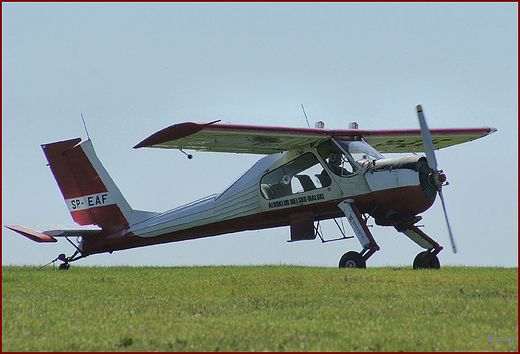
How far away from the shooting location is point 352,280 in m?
11.9

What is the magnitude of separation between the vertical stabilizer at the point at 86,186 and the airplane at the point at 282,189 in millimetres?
30

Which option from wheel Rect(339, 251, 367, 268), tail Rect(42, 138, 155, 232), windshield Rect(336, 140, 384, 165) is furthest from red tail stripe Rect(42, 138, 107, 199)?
wheel Rect(339, 251, 367, 268)

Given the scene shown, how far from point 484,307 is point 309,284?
3.52 m

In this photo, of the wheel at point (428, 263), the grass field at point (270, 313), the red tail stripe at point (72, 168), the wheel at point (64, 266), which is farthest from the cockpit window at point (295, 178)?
the wheel at point (64, 266)

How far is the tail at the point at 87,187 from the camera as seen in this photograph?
18891 mm

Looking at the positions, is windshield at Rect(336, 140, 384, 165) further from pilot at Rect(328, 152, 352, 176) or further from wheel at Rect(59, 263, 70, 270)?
wheel at Rect(59, 263, 70, 270)

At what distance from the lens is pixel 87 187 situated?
1916 centimetres

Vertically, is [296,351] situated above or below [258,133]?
below

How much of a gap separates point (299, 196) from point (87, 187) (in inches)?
269

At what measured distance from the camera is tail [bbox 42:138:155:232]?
18891 millimetres

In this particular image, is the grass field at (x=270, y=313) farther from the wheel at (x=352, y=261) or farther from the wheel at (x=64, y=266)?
the wheel at (x=64, y=266)

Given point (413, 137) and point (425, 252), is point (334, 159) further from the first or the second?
point (413, 137)

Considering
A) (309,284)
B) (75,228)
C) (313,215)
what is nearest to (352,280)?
(309,284)

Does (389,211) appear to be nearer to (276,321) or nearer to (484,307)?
(484,307)
